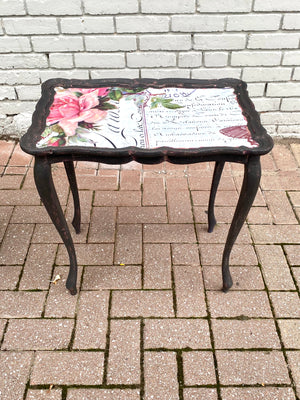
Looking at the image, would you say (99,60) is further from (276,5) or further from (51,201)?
(51,201)

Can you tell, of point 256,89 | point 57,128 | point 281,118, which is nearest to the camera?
point 57,128

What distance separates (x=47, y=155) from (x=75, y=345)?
97 cm

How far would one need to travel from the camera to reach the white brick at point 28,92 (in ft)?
11.1

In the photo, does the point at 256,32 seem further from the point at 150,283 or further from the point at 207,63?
the point at 150,283

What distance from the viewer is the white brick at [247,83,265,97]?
3369mm

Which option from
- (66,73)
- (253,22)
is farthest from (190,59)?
(66,73)

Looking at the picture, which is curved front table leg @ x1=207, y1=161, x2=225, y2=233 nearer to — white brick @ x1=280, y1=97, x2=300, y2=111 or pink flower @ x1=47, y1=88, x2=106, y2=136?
pink flower @ x1=47, y1=88, x2=106, y2=136

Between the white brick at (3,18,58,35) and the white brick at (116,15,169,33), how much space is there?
20.0 inches

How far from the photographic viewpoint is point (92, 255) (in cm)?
255

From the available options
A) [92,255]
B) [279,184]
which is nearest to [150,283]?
[92,255]

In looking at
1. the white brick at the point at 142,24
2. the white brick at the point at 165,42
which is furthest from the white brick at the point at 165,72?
the white brick at the point at 142,24

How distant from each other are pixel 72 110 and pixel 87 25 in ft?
4.47

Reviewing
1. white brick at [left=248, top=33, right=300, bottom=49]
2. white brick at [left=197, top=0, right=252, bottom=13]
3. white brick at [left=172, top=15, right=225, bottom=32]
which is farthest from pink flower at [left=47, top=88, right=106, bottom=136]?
white brick at [left=248, top=33, right=300, bottom=49]

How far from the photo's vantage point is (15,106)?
11.4 ft
